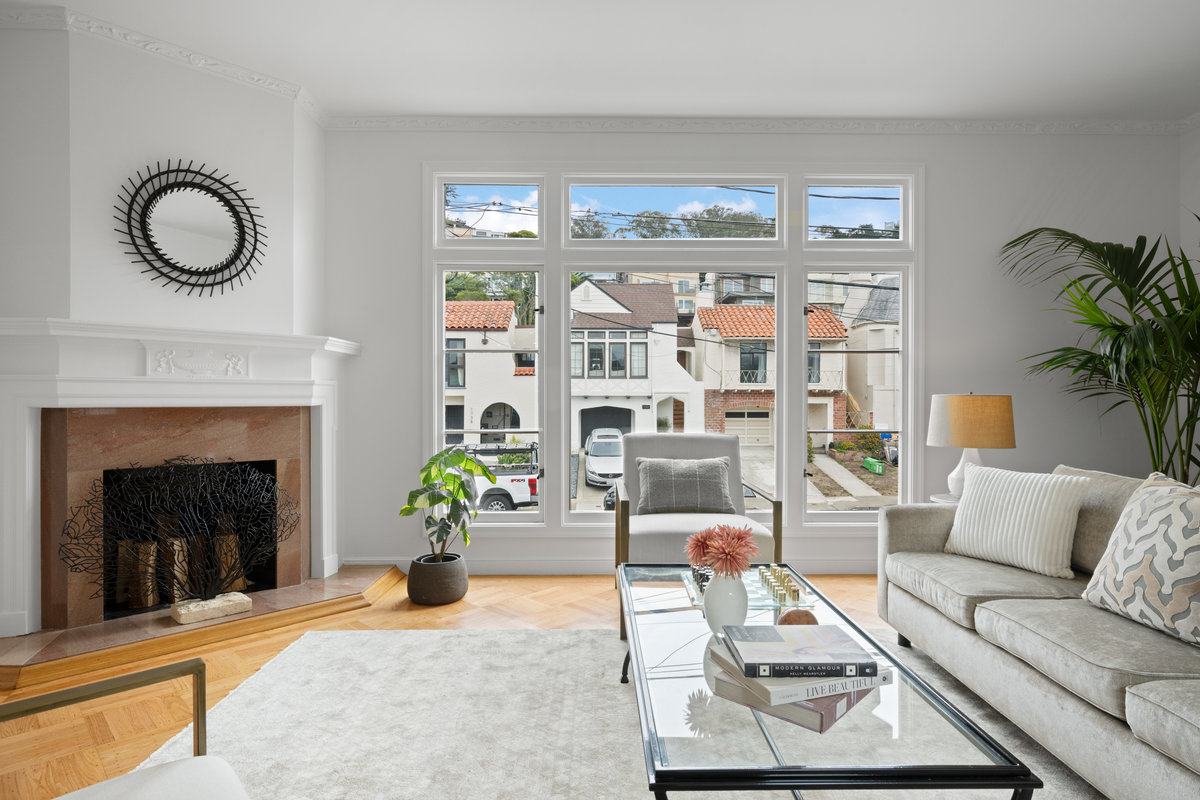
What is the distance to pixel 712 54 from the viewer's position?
11.4 ft

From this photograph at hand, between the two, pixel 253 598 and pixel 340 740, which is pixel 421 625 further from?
pixel 340 740

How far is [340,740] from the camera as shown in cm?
221

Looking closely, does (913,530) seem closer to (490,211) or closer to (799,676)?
(799,676)

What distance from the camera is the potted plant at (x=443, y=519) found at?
146 inches

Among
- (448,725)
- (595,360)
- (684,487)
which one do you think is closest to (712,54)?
(595,360)

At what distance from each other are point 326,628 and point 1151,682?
3.21 meters

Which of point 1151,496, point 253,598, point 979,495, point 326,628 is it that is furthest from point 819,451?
point 253,598

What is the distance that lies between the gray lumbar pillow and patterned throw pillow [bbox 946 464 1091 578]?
1.22 m

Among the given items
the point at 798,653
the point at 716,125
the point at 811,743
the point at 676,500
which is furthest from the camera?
the point at 716,125

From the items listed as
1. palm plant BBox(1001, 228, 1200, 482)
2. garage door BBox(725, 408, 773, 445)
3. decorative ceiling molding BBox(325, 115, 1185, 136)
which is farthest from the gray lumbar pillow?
decorative ceiling molding BBox(325, 115, 1185, 136)

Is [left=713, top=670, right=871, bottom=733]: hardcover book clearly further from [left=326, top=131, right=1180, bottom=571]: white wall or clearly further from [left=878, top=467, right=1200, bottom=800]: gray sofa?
[left=326, top=131, right=1180, bottom=571]: white wall

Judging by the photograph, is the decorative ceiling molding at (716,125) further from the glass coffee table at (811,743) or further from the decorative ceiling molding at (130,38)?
the glass coffee table at (811,743)

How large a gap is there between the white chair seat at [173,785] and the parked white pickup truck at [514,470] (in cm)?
309

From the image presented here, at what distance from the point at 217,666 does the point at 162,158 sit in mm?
2452
